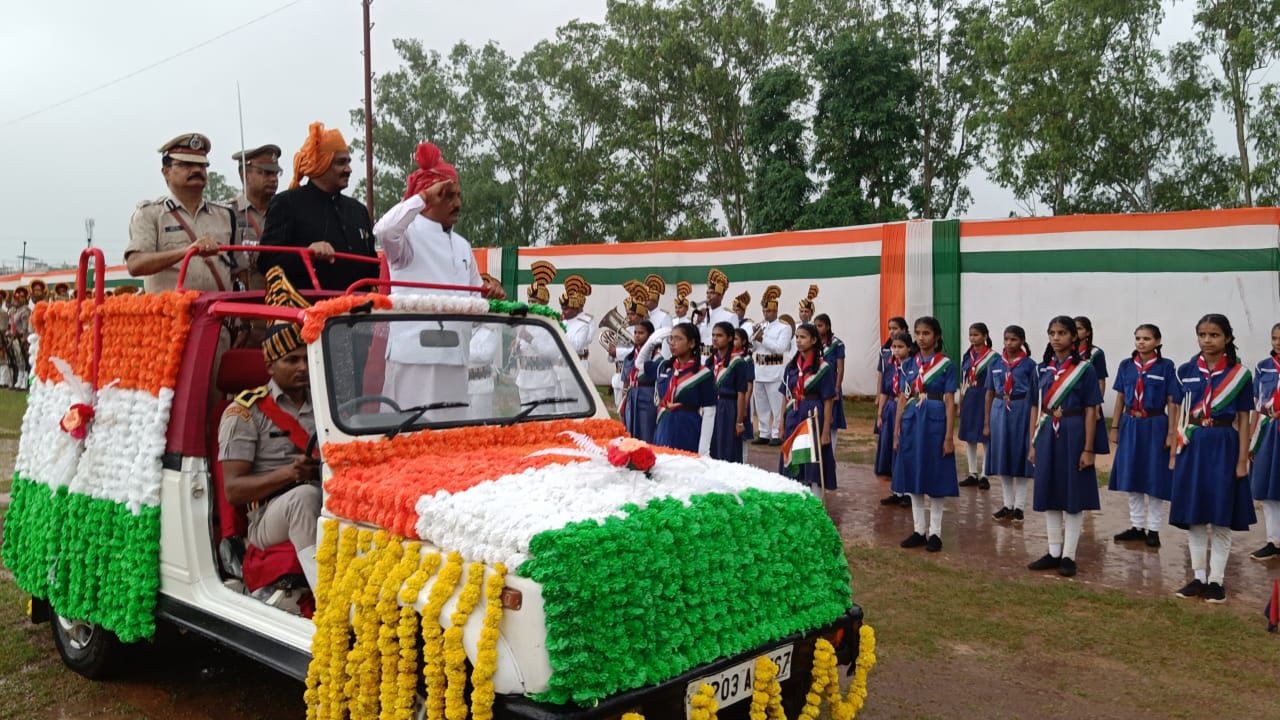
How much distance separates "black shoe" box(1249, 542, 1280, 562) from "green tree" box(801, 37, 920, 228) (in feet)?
58.2

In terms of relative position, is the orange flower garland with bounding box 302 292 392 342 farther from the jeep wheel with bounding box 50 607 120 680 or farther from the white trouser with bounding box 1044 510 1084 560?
the white trouser with bounding box 1044 510 1084 560

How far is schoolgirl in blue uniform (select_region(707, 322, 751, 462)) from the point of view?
30.7 feet

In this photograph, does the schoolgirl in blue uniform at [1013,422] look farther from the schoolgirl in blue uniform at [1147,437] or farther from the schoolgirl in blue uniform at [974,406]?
the schoolgirl in blue uniform at [974,406]

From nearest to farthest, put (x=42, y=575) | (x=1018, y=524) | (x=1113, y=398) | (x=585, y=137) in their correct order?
1. (x=42, y=575)
2. (x=1018, y=524)
3. (x=1113, y=398)
4. (x=585, y=137)

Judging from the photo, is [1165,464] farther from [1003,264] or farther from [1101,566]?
[1003,264]

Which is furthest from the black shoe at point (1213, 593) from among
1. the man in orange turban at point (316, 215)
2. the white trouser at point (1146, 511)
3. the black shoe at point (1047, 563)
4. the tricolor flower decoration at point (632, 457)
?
the man in orange turban at point (316, 215)

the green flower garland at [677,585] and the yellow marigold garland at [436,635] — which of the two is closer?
the green flower garland at [677,585]

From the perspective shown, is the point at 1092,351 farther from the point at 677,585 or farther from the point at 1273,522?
the point at 677,585

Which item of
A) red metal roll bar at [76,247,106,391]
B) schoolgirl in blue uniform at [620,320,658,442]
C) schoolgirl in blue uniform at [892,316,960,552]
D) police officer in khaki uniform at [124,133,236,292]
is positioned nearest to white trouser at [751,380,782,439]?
schoolgirl in blue uniform at [620,320,658,442]

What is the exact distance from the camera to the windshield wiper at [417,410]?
357cm

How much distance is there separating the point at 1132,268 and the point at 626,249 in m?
9.61

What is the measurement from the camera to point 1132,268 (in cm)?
1424

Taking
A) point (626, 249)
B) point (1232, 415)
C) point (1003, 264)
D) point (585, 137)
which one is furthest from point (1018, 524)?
point (585, 137)

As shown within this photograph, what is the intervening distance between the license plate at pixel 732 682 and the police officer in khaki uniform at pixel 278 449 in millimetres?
1614
